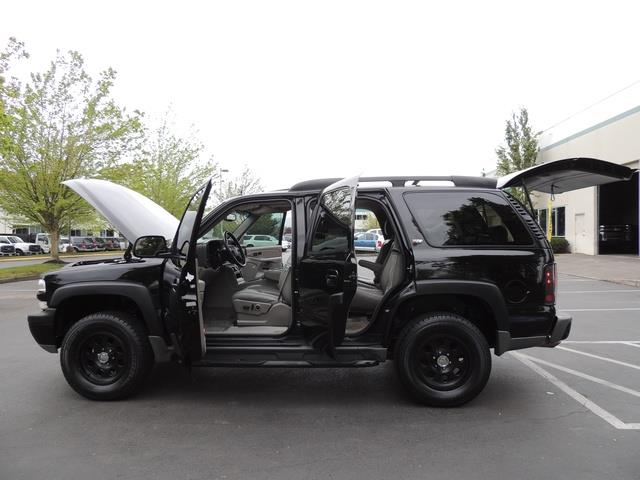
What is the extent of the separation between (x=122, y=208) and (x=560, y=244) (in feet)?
88.1

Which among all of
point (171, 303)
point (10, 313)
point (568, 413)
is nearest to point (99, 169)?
point (10, 313)

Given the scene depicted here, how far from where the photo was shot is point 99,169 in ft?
65.9

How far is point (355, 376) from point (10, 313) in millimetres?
7791

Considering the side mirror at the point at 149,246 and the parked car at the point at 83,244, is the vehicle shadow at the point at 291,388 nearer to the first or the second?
the side mirror at the point at 149,246

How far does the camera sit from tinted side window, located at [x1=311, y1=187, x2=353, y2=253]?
372 cm

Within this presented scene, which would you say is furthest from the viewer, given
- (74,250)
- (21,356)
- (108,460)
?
(74,250)

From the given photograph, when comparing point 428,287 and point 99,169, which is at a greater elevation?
point 99,169

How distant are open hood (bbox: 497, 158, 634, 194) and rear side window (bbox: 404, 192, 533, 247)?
0.27 meters

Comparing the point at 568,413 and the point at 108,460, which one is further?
the point at 568,413

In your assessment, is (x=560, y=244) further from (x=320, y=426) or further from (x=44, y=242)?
(x=44, y=242)

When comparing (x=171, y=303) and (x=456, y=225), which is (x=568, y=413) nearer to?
(x=456, y=225)

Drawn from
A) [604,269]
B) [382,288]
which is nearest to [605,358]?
[382,288]

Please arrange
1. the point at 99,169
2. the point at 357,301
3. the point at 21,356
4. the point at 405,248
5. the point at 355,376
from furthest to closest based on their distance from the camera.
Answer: the point at 99,169 < the point at 21,356 < the point at 355,376 < the point at 357,301 < the point at 405,248

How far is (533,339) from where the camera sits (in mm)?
4242
